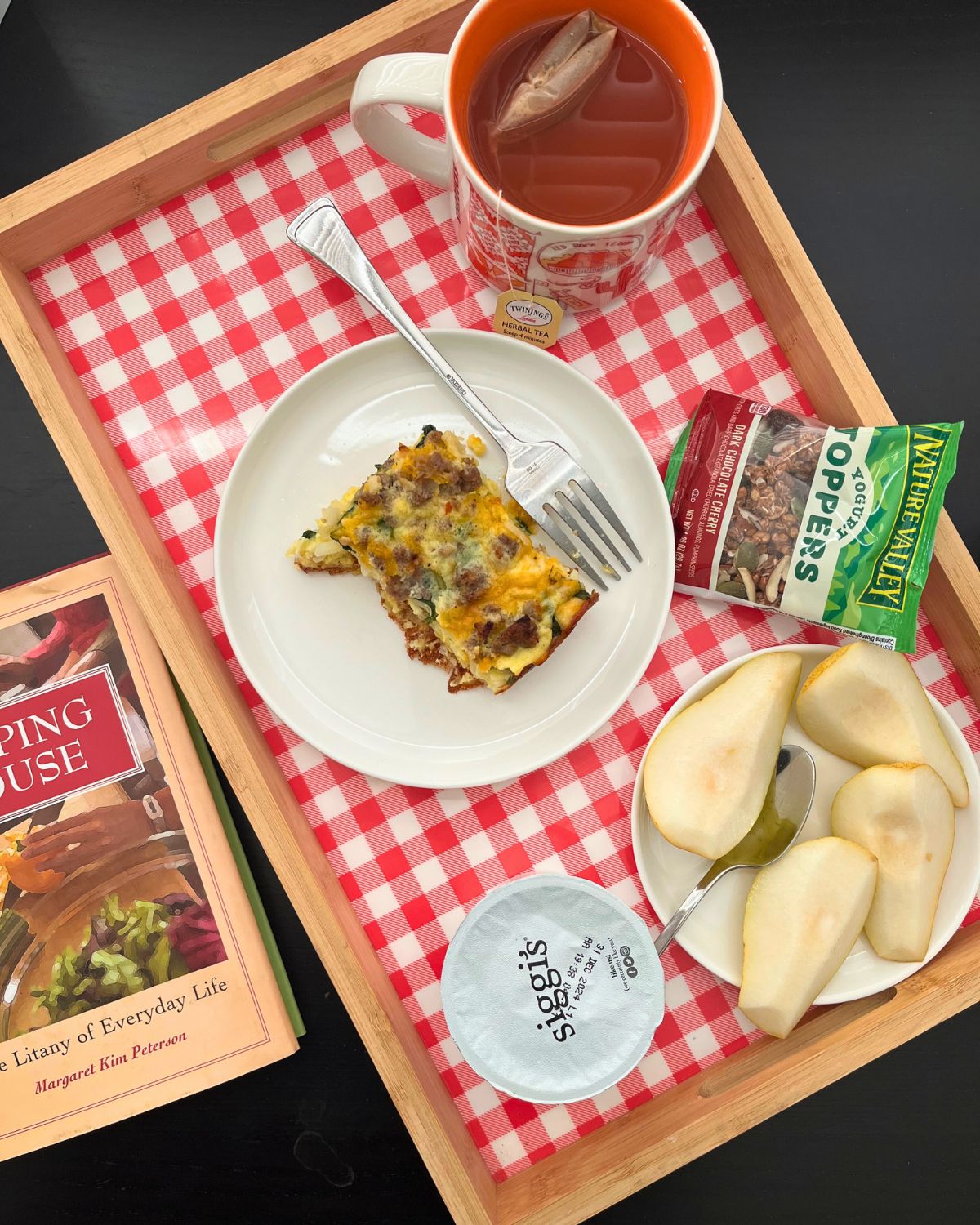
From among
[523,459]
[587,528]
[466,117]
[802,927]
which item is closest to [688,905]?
[802,927]

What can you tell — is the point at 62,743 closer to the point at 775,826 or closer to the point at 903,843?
Answer: the point at 775,826

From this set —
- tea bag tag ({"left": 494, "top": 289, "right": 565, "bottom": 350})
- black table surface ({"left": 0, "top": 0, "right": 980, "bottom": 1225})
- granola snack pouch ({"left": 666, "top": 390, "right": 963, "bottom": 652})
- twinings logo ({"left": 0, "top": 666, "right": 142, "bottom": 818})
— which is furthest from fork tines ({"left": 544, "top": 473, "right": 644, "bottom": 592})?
twinings logo ({"left": 0, "top": 666, "right": 142, "bottom": 818})

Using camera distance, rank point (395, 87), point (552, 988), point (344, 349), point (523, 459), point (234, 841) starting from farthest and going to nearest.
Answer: point (234, 841) < point (344, 349) < point (523, 459) < point (552, 988) < point (395, 87)

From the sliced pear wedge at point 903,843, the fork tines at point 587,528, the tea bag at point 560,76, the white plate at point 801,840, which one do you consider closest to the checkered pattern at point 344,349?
the white plate at point 801,840

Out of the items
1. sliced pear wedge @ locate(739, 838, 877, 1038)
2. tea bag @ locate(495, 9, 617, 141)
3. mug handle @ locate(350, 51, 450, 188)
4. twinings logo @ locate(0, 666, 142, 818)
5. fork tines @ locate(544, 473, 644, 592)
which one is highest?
mug handle @ locate(350, 51, 450, 188)

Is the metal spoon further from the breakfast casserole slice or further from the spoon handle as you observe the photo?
the breakfast casserole slice

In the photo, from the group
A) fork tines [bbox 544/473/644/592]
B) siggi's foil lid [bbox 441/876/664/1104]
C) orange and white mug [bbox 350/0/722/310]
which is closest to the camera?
orange and white mug [bbox 350/0/722/310]
